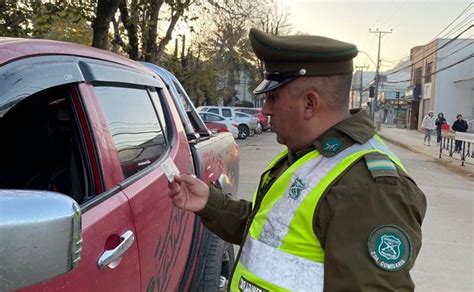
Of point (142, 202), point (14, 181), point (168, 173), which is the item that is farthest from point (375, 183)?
point (14, 181)

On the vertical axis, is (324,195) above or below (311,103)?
below

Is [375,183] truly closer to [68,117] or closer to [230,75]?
[68,117]

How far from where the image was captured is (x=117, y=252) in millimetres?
1706

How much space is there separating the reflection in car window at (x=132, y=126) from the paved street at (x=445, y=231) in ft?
10.6

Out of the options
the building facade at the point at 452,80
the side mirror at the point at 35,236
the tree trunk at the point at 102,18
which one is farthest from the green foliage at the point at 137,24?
the building facade at the point at 452,80

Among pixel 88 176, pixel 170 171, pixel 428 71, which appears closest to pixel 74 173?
pixel 88 176

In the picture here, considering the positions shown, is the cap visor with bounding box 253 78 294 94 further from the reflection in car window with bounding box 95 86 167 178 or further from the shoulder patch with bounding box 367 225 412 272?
the reflection in car window with bounding box 95 86 167 178

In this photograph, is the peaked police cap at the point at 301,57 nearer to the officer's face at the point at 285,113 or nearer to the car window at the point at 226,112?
the officer's face at the point at 285,113

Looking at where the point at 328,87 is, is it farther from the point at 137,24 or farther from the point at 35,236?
the point at 137,24

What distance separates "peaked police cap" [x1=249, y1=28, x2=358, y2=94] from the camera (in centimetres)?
152

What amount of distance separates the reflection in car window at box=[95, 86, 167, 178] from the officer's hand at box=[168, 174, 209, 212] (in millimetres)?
273

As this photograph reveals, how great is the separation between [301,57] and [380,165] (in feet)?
1.34

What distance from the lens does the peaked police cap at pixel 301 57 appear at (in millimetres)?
1518

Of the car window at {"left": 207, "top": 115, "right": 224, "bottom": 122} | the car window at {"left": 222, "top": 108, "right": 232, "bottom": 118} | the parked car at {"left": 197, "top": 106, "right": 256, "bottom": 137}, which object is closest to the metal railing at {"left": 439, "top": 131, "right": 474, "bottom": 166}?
the car window at {"left": 207, "top": 115, "right": 224, "bottom": 122}
